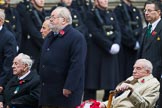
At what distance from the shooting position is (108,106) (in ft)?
26.9

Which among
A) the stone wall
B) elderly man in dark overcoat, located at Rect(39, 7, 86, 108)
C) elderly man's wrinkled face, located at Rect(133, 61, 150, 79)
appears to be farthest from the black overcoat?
the stone wall

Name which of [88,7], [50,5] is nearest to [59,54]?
[88,7]

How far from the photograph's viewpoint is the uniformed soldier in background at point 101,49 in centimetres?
1210

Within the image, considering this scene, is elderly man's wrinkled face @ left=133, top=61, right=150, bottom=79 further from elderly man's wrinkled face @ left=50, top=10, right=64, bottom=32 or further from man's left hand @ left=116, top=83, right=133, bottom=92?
elderly man's wrinkled face @ left=50, top=10, right=64, bottom=32

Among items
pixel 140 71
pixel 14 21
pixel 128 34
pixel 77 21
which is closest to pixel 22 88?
pixel 140 71

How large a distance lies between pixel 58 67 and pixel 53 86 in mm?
254

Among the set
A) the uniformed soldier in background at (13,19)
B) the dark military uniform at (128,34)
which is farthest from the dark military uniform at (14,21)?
the dark military uniform at (128,34)

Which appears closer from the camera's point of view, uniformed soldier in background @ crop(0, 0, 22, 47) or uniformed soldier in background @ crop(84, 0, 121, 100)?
uniformed soldier in background @ crop(0, 0, 22, 47)

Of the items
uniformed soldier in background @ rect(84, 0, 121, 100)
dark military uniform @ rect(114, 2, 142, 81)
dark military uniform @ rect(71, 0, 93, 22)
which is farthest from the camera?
dark military uniform @ rect(71, 0, 93, 22)

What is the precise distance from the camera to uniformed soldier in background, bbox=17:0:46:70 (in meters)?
12.2

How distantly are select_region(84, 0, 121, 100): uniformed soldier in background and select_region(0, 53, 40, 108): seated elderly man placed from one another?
290cm

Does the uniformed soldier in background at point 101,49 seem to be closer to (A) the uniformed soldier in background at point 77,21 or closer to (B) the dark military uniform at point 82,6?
(A) the uniformed soldier in background at point 77,21

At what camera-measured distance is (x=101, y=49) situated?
12.3m

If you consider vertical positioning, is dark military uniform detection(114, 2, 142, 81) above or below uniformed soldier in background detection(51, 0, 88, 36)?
below
